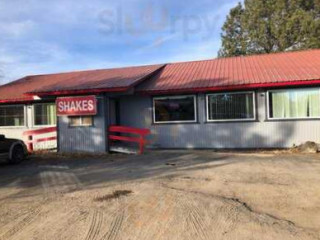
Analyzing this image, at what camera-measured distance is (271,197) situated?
790 cm

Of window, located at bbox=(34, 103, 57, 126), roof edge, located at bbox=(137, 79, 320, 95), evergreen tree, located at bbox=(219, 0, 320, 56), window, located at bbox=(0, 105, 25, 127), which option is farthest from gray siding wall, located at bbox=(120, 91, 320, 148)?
evergreen tree, located at bbox=(219, 0, 320, 56)

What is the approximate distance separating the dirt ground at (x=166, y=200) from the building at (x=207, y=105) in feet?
11.5

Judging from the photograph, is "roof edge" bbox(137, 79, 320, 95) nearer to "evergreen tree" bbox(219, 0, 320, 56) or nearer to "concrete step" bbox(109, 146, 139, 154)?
"concrete step" bbox(109, 146, 139, 154)

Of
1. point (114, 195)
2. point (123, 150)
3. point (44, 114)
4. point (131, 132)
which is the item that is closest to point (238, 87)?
point (131, 132)

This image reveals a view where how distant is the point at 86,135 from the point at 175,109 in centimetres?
407

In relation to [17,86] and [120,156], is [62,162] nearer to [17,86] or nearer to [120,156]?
[120,156]

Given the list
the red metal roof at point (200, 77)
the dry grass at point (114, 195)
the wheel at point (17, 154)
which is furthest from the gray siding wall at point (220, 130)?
the dry grass at point (114, 195)

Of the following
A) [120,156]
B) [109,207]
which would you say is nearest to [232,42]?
[120,156]

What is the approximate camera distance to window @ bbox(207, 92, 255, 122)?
1706cm

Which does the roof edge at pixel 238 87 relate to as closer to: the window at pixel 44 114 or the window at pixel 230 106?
the window at pixel 230 106

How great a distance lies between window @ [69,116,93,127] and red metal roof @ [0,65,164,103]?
1165 millimetres

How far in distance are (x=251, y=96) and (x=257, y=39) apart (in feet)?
60.9

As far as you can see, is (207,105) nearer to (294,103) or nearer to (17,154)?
(294,103)

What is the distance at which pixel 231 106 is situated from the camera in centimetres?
1728
